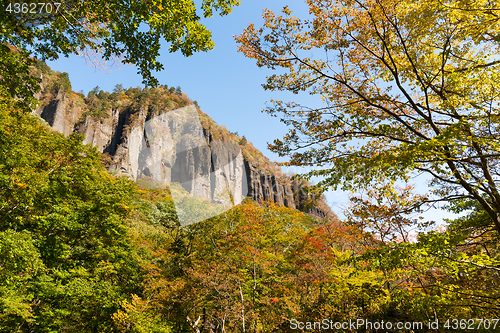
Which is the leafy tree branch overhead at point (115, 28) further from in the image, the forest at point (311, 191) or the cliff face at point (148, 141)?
the cliff face at point (148, 141)

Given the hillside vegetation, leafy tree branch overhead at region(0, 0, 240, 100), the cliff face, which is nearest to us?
leafy tree branch overhead at region(0, 0, 240, 100)

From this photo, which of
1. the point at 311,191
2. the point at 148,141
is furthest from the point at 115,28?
the point at 148,141

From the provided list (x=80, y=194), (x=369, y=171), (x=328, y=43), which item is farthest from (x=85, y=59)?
(x=80, y=194)

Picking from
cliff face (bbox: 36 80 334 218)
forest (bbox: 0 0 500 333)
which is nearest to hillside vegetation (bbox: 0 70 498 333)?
forest (bbox: 0 0 500 333)

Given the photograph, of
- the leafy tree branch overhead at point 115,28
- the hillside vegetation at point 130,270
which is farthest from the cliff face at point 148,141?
the leafy tree branch overhead at point 115,28

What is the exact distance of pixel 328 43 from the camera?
465 cm

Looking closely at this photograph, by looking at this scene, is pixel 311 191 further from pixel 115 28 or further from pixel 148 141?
pixel 148 141

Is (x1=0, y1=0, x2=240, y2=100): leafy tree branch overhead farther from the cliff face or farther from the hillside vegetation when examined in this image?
the cliff face

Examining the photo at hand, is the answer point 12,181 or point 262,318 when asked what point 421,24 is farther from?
point 12,181

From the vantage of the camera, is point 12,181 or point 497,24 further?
point 12,181

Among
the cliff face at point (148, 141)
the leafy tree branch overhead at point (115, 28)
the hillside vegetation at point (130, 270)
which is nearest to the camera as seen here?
the leafy tree branch overhead at point (115, 28)

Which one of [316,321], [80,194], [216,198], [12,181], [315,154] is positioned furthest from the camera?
[216,198]

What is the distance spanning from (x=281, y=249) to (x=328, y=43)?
997cm

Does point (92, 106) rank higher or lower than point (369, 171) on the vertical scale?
higher
